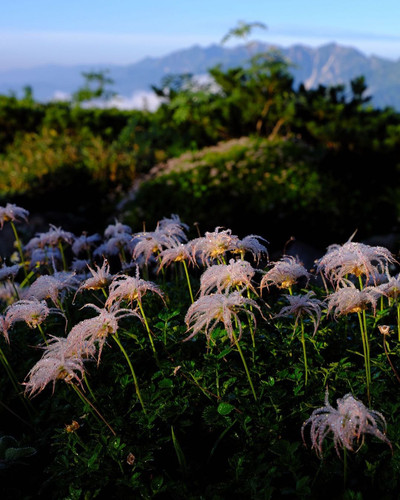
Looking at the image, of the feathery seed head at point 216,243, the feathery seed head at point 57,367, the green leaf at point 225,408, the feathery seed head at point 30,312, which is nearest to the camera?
the feathery seed head at point 57,367

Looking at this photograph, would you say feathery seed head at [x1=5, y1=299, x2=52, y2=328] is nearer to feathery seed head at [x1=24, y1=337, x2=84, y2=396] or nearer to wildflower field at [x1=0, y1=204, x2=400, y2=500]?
wildflower field at [x1=0, y1=204, x2=400, y2=500]

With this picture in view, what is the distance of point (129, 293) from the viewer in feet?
7.39

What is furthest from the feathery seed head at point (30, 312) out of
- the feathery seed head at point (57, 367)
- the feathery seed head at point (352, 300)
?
the feathery seed head at point (352, 300)

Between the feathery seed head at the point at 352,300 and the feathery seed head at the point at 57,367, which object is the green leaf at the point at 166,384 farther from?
the feathery seed head at the point at 352,300

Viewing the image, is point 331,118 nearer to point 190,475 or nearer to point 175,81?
point 175,81

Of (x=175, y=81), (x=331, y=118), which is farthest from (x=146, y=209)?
(x=175, y=81)

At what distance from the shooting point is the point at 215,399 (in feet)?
8.08

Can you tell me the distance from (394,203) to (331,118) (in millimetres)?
2263

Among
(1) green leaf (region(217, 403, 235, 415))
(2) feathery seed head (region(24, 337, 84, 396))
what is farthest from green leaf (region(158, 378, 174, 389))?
(2) feathery seed head (region(24, 337, 84, 396))

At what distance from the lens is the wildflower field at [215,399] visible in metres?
2.04

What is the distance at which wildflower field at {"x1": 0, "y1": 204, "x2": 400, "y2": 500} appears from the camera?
204 cm

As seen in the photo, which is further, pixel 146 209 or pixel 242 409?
pixel 146 209

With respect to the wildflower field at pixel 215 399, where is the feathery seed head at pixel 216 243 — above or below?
above

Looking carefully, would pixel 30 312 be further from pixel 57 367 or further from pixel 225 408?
pixel 225 408
